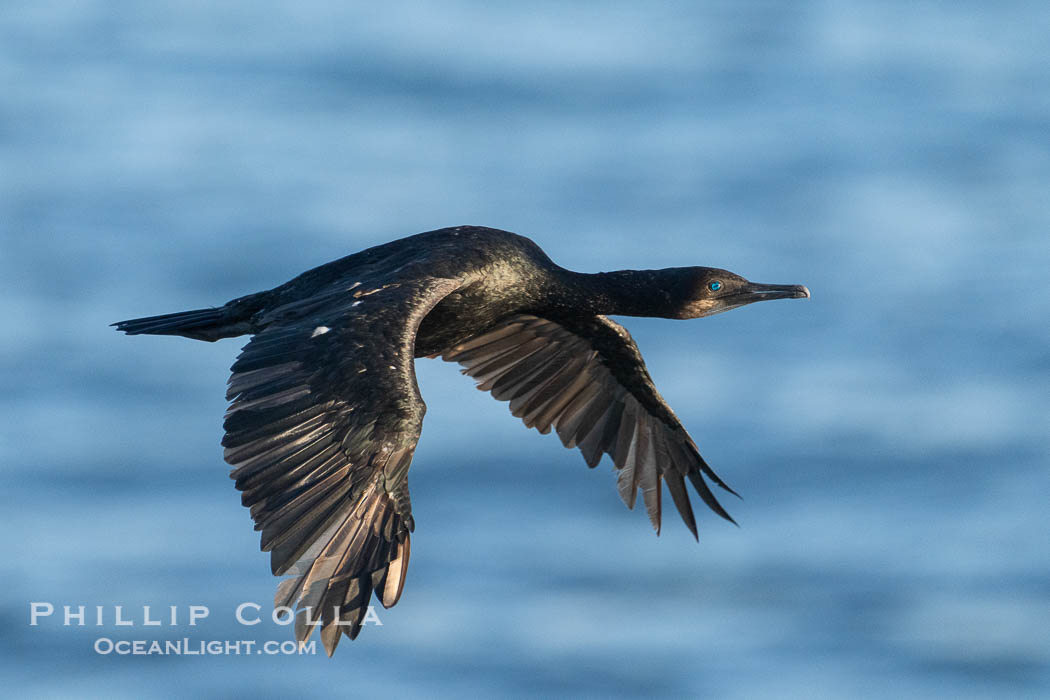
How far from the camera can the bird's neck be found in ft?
39.1

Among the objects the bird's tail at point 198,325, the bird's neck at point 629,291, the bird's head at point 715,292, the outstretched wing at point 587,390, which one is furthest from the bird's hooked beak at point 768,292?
the bird's tail at point 198,325

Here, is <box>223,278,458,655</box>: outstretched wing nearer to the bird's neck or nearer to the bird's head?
the bird's neck

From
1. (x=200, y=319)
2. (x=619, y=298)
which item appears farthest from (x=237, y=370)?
(x=619, y=298)

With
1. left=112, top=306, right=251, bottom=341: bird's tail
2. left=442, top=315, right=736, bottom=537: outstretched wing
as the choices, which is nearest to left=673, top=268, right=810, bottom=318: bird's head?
left=442, top=315, right=736, bottom=537: outstretched wing

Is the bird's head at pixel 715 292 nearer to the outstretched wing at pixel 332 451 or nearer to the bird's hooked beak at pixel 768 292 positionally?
the bird's hooked beak at pixel 768 292

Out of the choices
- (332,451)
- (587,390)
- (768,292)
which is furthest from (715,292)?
(332,451)

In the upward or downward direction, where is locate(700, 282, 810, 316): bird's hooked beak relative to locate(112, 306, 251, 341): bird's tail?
downward

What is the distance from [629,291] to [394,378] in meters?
2.80

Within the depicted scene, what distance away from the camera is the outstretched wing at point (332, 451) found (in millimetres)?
9047

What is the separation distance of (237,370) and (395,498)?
126 centimetres

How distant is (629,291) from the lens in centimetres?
1195

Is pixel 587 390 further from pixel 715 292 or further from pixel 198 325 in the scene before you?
pixel 198 325

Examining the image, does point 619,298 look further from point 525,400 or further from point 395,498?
point 395,498

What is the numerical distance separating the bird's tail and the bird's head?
316cm
